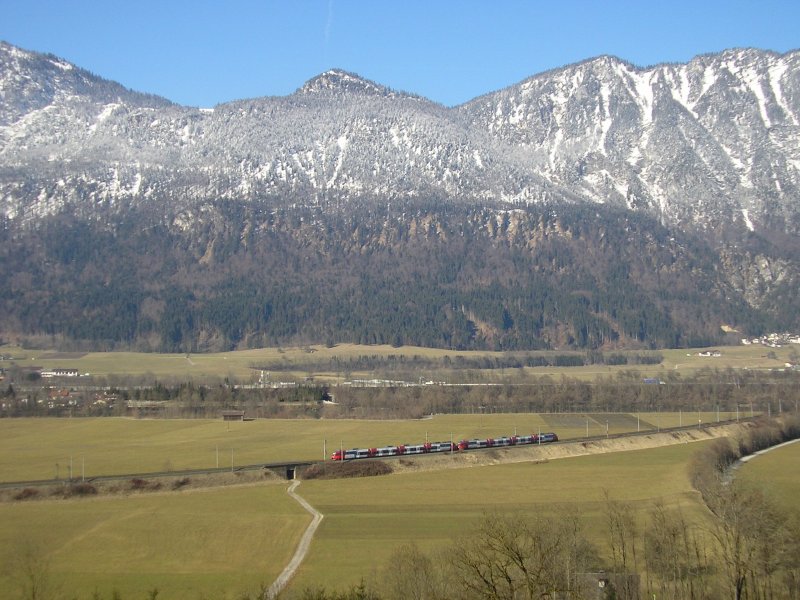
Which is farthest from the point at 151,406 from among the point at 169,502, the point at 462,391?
the point at 169,502

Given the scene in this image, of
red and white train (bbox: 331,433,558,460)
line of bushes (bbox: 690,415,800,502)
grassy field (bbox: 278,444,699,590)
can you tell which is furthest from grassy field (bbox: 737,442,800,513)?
red and white train (bbox: 331,433,558,460)

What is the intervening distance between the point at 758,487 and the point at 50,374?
141m

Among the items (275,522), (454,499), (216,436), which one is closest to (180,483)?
(275,522)

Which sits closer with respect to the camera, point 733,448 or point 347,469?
point 347,469

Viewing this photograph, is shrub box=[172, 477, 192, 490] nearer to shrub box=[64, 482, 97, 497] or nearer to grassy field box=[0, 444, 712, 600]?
grassy field box=[0, 444, 712, 600]

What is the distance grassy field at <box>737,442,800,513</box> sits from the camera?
78.0 meters

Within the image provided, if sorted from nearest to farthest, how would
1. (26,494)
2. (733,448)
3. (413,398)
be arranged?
1. (26,494)
2. (733,448)
3. (413,398)

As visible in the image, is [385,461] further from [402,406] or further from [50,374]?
[50,374]

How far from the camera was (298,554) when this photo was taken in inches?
2719

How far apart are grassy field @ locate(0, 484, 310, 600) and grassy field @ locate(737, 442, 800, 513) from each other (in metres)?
30.6

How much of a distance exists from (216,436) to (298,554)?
203 ft

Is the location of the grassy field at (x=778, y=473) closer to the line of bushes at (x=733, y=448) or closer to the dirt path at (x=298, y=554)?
the line of bushes at (x=733, y=448)

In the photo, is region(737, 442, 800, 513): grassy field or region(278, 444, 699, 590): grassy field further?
region(737, 442, 800, 513): grassy field

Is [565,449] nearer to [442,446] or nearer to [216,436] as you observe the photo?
[442,446]
